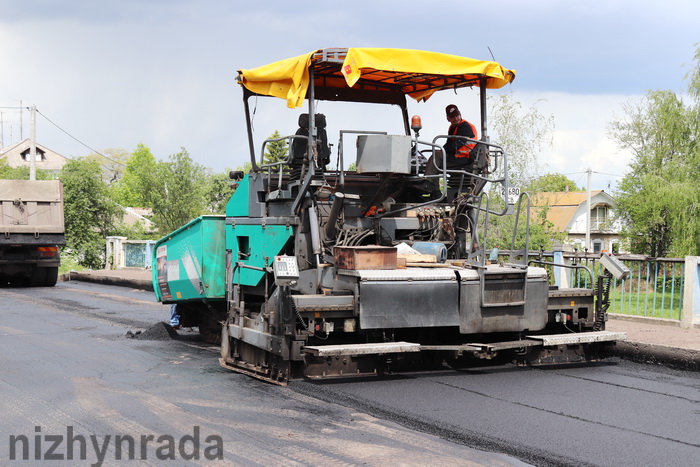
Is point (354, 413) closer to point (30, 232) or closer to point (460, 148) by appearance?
point (460, 148)

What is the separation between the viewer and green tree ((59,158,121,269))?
31250mm

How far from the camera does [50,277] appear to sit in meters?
20.6

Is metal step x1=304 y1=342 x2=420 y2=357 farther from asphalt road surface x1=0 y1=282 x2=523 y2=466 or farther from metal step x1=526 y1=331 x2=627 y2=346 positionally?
metal step x1=526 y1=331 x2=627 y2=346

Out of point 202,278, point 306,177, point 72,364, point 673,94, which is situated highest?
point 673,94

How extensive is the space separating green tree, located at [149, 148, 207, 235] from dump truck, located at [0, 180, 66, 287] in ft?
53.3

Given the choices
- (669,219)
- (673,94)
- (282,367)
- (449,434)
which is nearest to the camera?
(449,434)

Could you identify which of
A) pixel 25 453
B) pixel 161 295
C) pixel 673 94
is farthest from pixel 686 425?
pixel 673 94

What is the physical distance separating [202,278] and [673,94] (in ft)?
84.6

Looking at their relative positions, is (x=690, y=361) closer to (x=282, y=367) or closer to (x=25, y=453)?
(x=282, y=367)

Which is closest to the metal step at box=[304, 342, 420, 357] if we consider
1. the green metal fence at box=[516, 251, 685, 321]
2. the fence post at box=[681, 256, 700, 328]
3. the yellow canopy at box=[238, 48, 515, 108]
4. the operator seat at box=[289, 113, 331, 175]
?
the operator seat at box=[289, 113, 331, 175]

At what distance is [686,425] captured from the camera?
5.59 m

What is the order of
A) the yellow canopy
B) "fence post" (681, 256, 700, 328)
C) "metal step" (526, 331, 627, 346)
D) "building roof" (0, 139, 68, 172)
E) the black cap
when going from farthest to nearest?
"building roof" (0, 139, 68, 172)
"fence post" (681, 256, 700, 328)
the black cap
"metal step" (526, 331, 627, 346)
the yellow canopy

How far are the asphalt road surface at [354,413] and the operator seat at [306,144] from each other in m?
2.13

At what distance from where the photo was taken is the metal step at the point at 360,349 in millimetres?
6484
